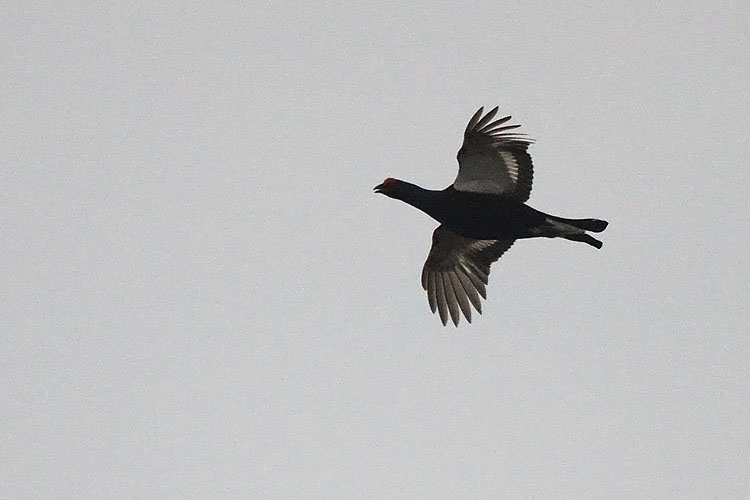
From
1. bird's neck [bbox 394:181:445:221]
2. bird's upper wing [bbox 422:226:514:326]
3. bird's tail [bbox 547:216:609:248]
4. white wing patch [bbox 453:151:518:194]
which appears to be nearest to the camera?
bird's tail [bbox 547:216:609:248]

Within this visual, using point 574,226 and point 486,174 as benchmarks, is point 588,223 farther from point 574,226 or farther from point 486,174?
point 486,174

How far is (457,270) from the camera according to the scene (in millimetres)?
21312

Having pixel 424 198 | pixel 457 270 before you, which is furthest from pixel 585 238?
pixel 457 270

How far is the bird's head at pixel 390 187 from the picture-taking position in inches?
780

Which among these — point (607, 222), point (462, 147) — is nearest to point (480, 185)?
point (462, 147)

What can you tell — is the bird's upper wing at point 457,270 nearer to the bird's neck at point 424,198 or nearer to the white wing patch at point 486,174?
the bird's neck at point 424,198

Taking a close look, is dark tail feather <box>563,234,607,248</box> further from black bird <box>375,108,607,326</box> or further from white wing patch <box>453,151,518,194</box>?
white wing patch <box>453,151,518,194</box>

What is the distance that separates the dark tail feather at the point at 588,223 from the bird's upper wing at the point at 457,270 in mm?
2010

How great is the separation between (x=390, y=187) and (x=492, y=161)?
1.58 meters

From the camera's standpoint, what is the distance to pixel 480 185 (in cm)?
1939

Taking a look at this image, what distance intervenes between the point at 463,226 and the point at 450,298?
85.3 inches

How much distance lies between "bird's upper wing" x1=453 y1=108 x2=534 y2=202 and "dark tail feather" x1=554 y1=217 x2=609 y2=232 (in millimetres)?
720

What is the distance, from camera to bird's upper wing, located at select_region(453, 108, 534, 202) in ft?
62.4

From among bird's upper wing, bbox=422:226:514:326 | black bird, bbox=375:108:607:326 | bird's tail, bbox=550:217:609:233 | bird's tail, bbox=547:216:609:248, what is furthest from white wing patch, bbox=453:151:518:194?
bird's upper wing, bbox=422:226:514:326
